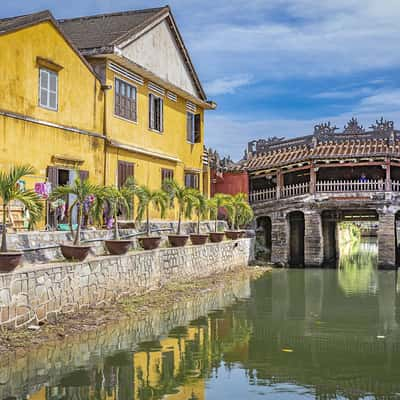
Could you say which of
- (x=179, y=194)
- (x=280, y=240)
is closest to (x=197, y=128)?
(x=280, y=240)

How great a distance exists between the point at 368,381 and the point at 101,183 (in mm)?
10478

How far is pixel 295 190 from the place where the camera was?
27.1 meters

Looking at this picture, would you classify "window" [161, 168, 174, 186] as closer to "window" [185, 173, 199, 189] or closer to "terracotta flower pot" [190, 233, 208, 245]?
"window" [185, 173, 199, 189]

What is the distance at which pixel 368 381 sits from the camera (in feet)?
27.7

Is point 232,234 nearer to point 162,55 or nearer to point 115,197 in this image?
point 162,55

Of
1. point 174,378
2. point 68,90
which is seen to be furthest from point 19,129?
point 174,378

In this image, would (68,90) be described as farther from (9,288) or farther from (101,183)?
(9,288)

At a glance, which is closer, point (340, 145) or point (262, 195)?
point (340, 145)

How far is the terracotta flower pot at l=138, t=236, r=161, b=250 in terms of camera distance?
15.2 meters

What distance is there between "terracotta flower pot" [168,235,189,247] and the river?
2549 mm

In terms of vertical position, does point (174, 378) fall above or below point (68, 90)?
below

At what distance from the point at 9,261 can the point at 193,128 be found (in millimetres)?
15156

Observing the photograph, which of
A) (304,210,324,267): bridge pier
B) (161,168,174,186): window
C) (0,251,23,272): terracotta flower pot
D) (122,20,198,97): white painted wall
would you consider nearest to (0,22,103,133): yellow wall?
(122,20,198,97): white painted wall

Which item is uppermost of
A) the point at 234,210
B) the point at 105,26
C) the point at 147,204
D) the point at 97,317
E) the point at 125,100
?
the point at 105,26
